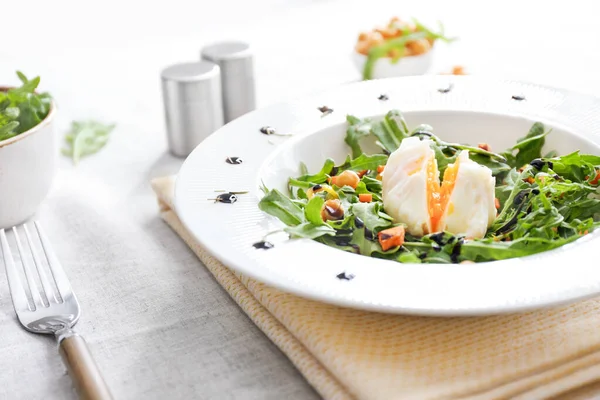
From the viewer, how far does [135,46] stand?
3953mm

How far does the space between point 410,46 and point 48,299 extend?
6.08 feet

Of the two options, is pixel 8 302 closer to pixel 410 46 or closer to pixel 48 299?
pixel 48 299

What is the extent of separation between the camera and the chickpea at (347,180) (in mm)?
1784

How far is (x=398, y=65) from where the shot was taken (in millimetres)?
2871

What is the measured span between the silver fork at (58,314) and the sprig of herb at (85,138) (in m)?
0.81

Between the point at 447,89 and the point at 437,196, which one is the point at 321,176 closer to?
the point at 437,196

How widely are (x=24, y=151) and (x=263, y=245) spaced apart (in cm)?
82

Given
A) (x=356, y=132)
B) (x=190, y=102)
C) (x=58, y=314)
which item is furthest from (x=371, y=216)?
(x=190, y=102)

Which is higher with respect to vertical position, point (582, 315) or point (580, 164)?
point (580, 164)

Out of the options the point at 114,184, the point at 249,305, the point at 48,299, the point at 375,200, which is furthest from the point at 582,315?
the point at 114,184

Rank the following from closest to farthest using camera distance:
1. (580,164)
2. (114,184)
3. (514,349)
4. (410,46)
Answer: (514,349) < (580,164) < (114,184) < (410,46)

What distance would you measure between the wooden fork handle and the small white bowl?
1.82 m

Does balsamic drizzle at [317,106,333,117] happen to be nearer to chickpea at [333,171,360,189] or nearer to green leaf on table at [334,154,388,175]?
green leaf on table at [334,154,388,175]

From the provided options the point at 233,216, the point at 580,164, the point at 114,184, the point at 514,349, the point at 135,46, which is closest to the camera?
the point at 514,349
